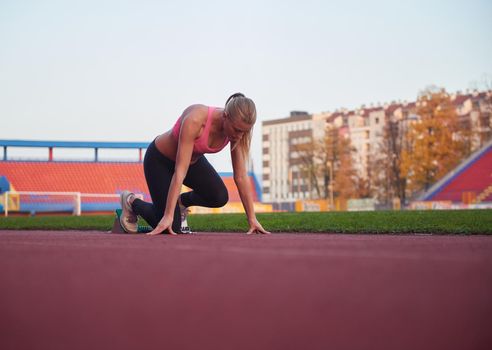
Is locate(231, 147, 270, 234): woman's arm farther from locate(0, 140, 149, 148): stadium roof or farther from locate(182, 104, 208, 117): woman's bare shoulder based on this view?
locate(0, 140, 149, 148): stadium roof

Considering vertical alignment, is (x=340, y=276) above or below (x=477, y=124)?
below

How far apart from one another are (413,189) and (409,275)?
5096 centimetres

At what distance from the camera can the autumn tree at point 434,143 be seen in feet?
159

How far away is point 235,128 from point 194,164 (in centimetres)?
115

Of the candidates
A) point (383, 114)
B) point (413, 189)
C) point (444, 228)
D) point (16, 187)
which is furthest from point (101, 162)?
point (383, 114)

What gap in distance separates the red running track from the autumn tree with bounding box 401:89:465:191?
46.9m

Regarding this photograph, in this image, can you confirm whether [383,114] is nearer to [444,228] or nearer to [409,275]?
[444,228]

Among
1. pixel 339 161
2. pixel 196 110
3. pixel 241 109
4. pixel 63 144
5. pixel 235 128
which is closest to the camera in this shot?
pixel 241 109

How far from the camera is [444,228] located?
8008mm

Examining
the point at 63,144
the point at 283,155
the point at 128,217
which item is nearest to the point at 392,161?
the point at 63,144

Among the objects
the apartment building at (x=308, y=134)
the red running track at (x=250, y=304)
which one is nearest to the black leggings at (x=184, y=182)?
the red running track at (x=250, y=304)

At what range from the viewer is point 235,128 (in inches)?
224

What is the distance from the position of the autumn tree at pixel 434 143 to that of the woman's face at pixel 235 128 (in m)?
43.9

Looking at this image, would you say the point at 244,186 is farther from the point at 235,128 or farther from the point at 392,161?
the point at 392,161
